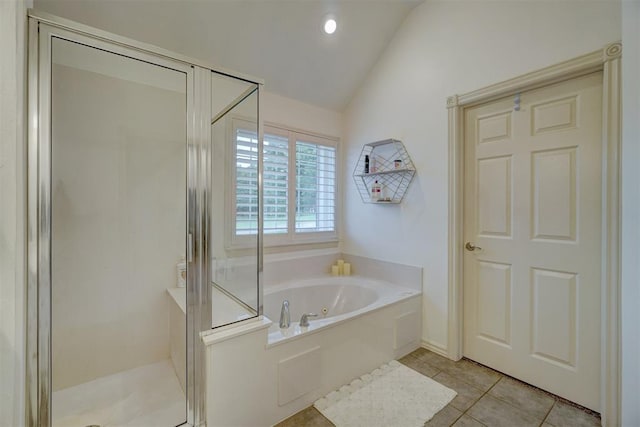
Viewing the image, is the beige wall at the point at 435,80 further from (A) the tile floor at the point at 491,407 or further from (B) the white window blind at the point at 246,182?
(B) the white window blind at the point at 246,182

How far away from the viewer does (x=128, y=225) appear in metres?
2.10

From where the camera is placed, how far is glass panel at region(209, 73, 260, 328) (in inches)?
61.9

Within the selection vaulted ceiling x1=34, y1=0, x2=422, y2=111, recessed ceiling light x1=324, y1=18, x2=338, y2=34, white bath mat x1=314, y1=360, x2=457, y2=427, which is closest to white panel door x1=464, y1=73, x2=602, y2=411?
white bath mat x1=314, y1=360, x2=457, y2=427

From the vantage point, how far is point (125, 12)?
5.83ft

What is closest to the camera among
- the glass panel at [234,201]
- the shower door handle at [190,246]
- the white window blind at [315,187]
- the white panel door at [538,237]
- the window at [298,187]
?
the shower door handle at [190,246]

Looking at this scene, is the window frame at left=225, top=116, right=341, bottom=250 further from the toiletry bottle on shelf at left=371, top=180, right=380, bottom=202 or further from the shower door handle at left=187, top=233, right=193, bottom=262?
the toiletry bottle on shelf at left=371, top=180, right=380, bottom=202

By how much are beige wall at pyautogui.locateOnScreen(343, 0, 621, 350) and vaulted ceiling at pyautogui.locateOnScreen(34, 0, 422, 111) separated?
9.0 inches

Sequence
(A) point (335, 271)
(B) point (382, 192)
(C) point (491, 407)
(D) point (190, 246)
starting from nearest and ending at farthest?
(D) point (190, 246), (C) point (491, 407), (B) point (382, 192), (A) point (335, 271)

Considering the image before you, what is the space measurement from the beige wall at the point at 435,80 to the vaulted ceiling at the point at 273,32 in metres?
0.23

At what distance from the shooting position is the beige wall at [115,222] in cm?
179

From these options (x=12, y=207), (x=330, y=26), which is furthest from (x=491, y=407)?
(x=330, y=26)

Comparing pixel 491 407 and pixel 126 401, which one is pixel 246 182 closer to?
pixel 126 401

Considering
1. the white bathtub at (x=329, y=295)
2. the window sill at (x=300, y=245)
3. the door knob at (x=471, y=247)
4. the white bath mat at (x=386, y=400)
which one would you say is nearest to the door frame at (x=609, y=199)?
the door knob at (x=471, y=247)

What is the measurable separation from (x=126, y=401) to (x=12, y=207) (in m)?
1.44
